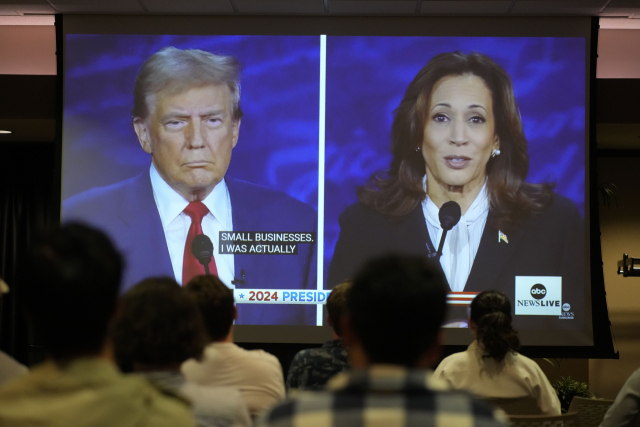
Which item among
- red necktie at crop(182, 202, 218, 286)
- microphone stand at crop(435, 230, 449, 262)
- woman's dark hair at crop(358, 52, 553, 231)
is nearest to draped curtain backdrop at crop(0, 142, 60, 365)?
red necktie at crop(182, 202, 218, 286)

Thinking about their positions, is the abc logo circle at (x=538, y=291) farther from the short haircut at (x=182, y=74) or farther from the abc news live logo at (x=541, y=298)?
the short haircut at (x=182, y=74)

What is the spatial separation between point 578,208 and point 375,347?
3.67 metres

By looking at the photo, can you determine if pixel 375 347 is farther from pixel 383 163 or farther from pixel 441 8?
pixel 441 8

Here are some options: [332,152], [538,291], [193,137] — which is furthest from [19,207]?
[538,291]

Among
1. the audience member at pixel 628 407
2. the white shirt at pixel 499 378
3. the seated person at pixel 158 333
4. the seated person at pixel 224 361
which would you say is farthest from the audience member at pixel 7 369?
the audience member at pixel 628 407

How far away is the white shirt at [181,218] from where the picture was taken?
4.32m

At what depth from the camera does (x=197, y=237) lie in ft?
14.3

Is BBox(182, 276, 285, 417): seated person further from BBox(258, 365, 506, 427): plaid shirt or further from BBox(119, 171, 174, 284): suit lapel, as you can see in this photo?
BBox(119, 171, 174, 284): suit lapel

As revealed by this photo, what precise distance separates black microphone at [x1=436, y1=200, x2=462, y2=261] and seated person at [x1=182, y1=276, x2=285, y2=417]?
2.48 meters

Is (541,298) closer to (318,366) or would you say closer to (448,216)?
(448,216)

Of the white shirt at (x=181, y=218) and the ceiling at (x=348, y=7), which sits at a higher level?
the ceiling at (x=348, y=7)

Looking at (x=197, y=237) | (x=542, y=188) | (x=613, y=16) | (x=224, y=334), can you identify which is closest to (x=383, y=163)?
(x=542, y=188)

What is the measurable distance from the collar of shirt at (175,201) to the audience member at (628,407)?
9.40 ft

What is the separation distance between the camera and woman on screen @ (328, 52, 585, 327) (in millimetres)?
4219
